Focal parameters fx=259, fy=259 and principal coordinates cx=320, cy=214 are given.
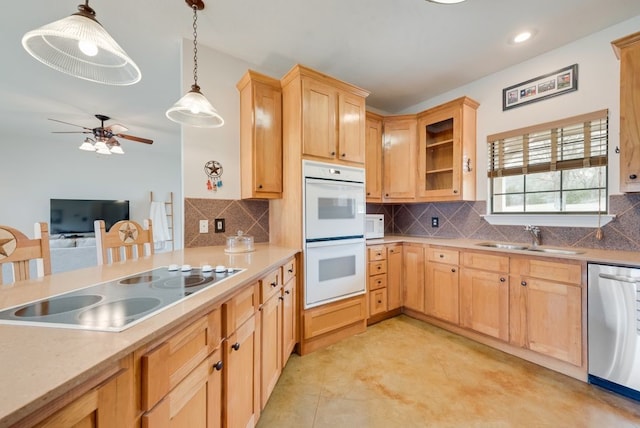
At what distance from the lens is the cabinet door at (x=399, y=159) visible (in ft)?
10.4

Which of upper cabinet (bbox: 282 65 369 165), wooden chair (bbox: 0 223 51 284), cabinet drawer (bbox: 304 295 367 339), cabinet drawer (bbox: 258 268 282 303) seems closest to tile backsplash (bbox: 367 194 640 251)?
upper cabinet (bbox: 282 65 369 165)

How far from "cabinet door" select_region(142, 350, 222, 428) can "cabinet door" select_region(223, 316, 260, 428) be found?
1.9 inches

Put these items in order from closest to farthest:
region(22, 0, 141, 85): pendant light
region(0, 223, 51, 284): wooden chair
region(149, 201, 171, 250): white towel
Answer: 1. region(22, 0, 141, 85): pendant light
2. region(0, 223, 51, 284): wooden chair
3. region(149, 201, 171, 250): white towel

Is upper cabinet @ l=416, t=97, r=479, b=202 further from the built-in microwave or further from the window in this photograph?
the built-in microwave

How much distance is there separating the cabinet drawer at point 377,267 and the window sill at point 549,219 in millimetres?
1207

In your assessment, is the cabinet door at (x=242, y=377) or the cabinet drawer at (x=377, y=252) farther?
the cabinet drawer at (x=377, y=252)

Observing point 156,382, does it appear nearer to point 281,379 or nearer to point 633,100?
point 281,379

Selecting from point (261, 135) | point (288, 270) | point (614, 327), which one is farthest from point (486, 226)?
point (261, 135)

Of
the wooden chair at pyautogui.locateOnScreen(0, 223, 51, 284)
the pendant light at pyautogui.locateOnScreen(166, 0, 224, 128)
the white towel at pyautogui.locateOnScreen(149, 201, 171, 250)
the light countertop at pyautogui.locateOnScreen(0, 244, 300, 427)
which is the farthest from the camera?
the white towel at pyautogui.locateOnScreen(149, 201, 171, 250)

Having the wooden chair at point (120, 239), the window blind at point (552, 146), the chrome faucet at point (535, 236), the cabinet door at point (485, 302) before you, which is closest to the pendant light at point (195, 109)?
the wooden chair at point (120, 239)

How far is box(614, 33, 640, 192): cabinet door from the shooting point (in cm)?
173

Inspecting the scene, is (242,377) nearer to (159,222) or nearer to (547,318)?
(547,318)

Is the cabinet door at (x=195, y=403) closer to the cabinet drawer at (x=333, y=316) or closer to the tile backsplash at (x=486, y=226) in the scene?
the cabinet drawer at (x=333, y=316)

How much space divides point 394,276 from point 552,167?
71.2 inches
